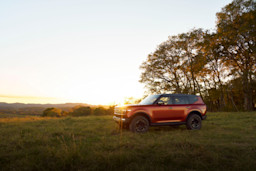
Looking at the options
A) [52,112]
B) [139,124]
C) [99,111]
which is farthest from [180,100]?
[52,112]

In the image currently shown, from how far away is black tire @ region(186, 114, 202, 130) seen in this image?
9.40 m

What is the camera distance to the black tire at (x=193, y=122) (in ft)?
30.9

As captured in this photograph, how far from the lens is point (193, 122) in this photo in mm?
9625

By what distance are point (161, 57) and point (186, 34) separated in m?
5.66

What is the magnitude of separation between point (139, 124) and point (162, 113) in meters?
1.29

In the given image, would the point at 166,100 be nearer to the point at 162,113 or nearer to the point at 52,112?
the point at 162,113

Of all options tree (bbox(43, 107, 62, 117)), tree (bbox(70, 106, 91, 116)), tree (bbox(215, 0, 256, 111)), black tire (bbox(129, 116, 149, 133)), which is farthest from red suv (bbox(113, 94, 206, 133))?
tree (bbox(43, 107, 62, 117))

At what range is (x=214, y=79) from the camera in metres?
31.5

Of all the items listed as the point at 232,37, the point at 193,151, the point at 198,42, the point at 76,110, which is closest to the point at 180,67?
the point at 198,42

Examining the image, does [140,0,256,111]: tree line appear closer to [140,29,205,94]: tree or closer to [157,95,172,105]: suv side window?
[140,29,205,94]: tree

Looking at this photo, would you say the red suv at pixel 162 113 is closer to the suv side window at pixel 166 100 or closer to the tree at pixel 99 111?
the suv side window at pixel 166 100

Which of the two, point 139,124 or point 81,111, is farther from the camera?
point 81,111

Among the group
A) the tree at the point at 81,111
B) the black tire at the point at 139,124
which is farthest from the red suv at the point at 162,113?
the tree at the point at 81,111

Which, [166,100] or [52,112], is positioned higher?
[166,100]
